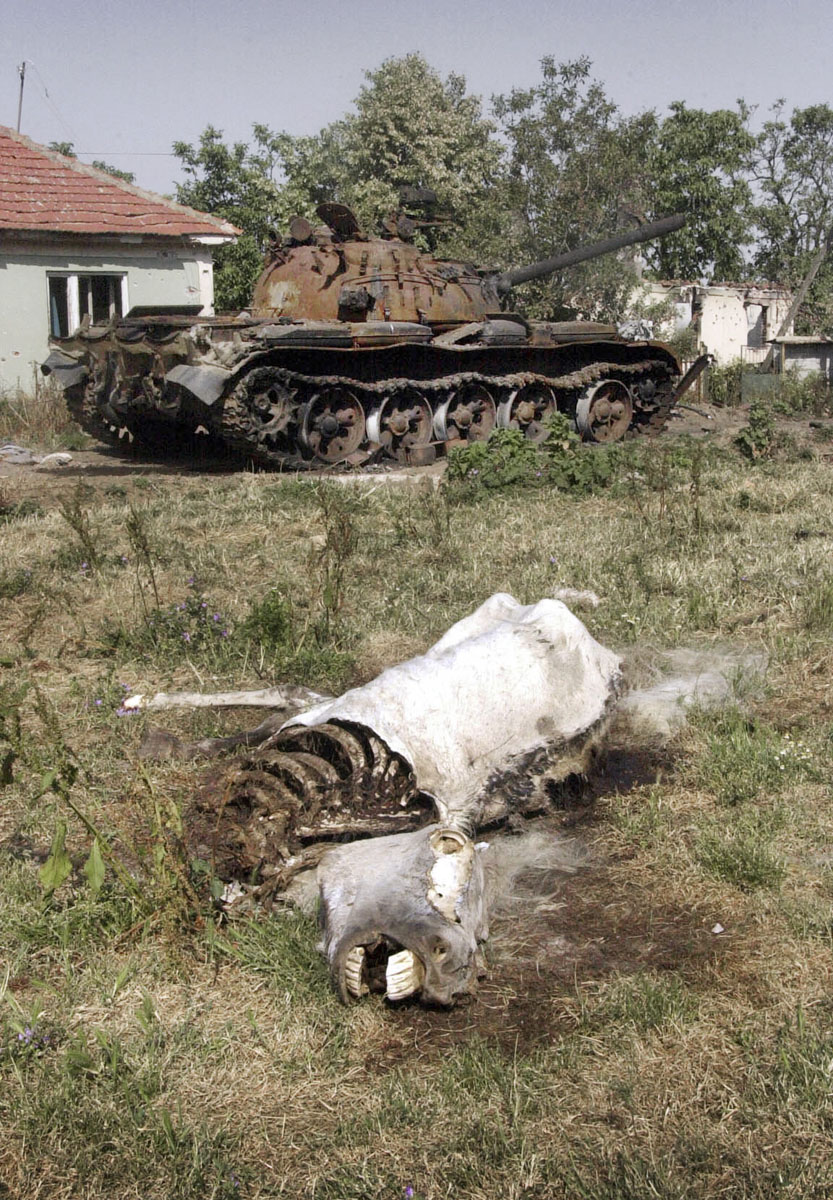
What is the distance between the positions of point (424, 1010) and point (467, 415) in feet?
34.0

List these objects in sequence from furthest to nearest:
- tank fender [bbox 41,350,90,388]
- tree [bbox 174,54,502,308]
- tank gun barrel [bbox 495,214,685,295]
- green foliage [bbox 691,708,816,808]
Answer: tree [bbox 174,54,502,308] → tank gun barrel [bbox 495,214,685,295] → tank fender [bbox 41,350,90,388] → green foliage [bbox 691,708,816,808]

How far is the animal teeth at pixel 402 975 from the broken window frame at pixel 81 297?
1456 centimetres

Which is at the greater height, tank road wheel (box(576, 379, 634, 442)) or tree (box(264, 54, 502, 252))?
tree (box(264, 54, 502, 252))

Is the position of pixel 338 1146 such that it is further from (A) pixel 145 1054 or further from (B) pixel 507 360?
(B) pixel 507 360

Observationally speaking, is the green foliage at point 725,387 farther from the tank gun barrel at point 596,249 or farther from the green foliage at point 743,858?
the green foliage at point 743,858

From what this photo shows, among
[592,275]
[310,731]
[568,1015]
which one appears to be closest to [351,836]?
[310,731]

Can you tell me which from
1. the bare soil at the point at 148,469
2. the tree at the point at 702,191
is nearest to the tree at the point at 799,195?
the tree at the point at 702,191

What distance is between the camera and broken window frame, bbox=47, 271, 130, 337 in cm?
1634

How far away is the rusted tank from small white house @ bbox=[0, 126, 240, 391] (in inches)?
123

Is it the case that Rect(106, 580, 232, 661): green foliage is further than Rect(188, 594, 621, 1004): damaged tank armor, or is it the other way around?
Rect(106, 580, 232, 661): green foliage

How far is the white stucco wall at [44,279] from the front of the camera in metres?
15.9

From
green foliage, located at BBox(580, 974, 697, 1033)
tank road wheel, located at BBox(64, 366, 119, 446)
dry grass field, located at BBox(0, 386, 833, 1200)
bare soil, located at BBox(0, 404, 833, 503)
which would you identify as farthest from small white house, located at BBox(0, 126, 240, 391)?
green foliage, located at BBox(580, 974, 697, 1033)

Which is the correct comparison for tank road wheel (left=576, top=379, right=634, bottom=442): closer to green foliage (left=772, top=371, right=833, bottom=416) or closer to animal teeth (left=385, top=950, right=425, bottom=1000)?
green foliage (left=772, top=371, right=833, bottom=416)

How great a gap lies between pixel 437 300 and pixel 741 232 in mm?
21449
